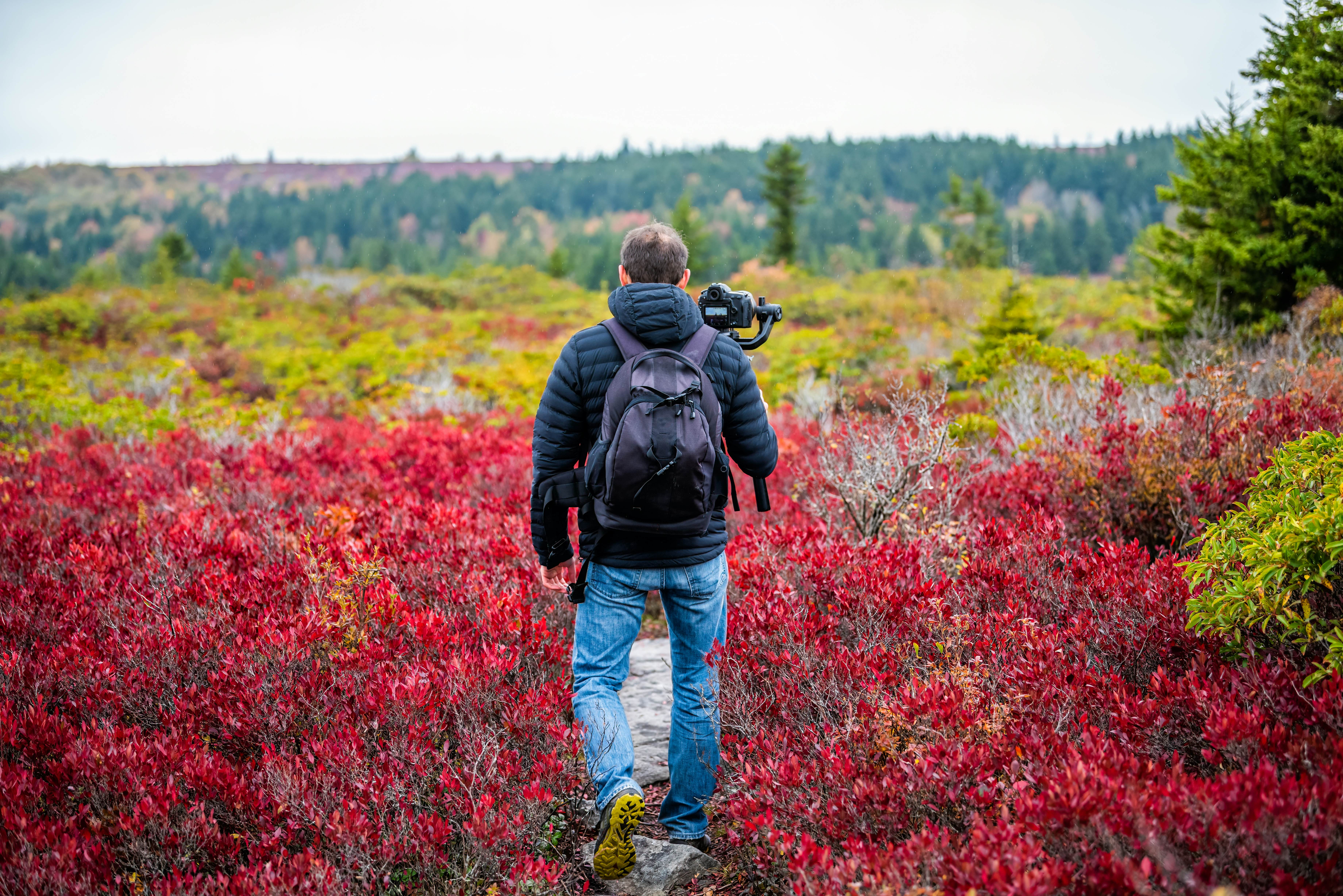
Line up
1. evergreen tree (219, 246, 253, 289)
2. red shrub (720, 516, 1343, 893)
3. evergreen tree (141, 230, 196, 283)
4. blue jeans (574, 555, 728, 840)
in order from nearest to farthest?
red shrub (720, 516, 1343, 893) → blue jeans (574, 555, 728, 840) → evergreen tree (219, 246, 253, 289) → evergreen tree (141, 230, 196, 283)

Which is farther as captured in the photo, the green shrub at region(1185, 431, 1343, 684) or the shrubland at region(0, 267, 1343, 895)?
the green shrub at region(1185, 431, 1343, 684)

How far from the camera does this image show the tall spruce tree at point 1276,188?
837 centimetres

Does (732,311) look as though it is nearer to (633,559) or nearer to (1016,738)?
(633,559)

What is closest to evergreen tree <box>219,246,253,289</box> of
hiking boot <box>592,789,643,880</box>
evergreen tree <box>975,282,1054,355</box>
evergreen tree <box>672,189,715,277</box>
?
evergreen tree <box>672,189,715,277</box>

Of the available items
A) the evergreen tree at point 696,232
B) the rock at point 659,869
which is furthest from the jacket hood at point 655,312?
the evergreen tree at point 696,232

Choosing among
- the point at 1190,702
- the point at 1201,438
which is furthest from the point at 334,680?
the point at 1201,438

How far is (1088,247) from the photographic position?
68.9 m

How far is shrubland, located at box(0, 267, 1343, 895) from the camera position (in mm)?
1967

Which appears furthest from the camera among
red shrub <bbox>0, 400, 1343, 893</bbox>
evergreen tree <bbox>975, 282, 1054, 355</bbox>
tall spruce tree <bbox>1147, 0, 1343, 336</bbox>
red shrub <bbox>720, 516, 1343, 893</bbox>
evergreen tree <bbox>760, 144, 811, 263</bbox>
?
evergreen tree <bbox>760, 144, 811, 263</bbox>

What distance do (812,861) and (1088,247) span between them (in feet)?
257

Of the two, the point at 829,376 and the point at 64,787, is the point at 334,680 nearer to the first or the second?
the point at 64,787

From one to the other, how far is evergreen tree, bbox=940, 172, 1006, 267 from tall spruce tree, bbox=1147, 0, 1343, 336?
2548 cm

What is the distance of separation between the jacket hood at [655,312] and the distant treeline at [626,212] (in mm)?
49730

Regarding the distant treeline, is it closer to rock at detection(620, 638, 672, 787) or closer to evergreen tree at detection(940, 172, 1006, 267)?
evergreen tree at detection(940, 172, 1006, 267)
